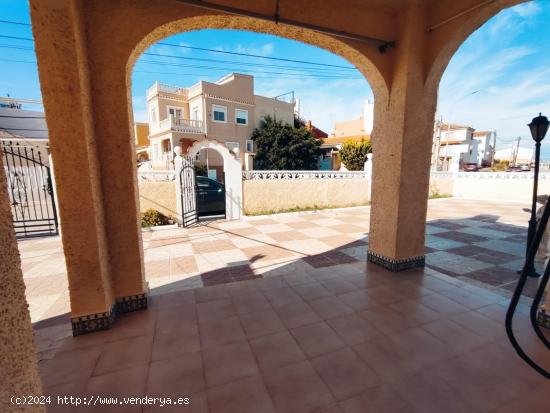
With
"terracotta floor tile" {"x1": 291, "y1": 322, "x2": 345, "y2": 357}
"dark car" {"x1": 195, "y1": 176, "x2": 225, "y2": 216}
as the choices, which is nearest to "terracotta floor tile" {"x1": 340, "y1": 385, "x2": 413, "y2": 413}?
"terracotta floor tile" {"x1": 291, "y1": 322, "x2": 345, "y2": 357}

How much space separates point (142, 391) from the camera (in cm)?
206

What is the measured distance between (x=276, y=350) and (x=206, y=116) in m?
18.7

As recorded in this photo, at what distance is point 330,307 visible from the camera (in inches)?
127

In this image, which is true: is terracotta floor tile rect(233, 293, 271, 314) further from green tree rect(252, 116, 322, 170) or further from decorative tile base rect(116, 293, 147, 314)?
green tree rect(252, 116, 322, 170)

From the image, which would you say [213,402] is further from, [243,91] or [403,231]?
[243,91]

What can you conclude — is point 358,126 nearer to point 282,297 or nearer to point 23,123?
point 23,123

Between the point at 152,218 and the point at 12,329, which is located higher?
the point at 12,329

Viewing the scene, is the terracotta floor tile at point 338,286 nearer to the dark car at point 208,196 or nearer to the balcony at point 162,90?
the dark car at point 208,196

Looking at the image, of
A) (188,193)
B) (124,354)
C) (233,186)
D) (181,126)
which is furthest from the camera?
(181,126)

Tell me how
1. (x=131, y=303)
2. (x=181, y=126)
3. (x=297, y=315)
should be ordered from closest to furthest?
(x=297, y=315) < (x=131, y=303) < (x=181, y=126)

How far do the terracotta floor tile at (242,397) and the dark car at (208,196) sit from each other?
24.0 feet

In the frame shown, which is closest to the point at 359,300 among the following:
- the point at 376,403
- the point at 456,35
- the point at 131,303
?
the point at 376,403

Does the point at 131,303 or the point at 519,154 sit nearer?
the point at 131,303

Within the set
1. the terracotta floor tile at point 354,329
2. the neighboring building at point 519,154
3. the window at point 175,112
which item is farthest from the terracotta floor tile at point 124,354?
the neighboring building at point 519,154
